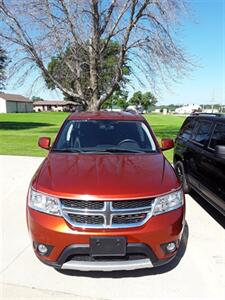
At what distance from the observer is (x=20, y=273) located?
327cm

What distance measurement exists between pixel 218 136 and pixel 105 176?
8.33 feet

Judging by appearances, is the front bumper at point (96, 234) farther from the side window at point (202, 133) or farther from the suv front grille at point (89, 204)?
the side window at point (202, 133)

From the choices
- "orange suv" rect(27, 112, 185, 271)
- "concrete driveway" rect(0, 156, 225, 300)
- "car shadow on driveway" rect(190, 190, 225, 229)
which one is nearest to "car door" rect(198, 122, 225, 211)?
"car shadow on driveway" rect(190, 190, 225, 229)

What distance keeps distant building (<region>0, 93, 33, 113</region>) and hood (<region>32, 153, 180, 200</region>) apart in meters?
86.4

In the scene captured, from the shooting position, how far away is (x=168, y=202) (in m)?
3.06

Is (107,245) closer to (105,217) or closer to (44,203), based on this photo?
(105,217)

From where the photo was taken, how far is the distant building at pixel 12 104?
280 feet

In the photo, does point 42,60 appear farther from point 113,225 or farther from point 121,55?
point 113,225

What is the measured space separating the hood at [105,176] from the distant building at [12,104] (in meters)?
86.4

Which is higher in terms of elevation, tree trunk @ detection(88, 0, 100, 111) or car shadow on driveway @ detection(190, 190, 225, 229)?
tree trunk @ detection(88, 0, 100, 111)

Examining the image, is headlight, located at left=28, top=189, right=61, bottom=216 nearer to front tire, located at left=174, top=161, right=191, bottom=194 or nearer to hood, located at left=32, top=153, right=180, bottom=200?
hood, located at left=32, top=153, right=180, bottom=200

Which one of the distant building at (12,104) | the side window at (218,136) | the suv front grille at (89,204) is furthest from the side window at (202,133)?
the distant building at (12,104)

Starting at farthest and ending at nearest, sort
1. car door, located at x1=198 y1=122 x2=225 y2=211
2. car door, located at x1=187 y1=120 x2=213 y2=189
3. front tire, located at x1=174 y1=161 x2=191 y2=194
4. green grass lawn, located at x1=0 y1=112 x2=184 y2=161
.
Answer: green grass lawn, located at x1=0 y1=112 x2=184 y2=161, front tire, located at x1=174 y1=161 x2=191 y2=194, car door, located at x1=187 y1=120 x2=213 y2=189, car door, located at x1=198 y1=122 x2=225 y2=211

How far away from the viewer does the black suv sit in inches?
Result: 175
